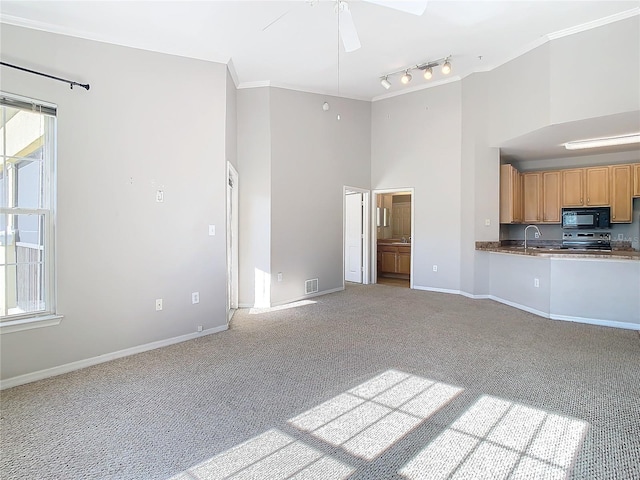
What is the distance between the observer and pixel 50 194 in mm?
3172

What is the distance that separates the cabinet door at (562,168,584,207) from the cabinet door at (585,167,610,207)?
85 millimetres

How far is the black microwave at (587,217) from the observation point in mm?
5977

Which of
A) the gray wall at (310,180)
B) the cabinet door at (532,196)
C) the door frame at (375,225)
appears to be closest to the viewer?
the gray wall at (310,180)

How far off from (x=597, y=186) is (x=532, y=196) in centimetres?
97

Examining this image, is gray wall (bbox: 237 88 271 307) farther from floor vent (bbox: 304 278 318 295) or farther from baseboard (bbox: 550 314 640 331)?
baseboard (bbox: 550 314 640 331)

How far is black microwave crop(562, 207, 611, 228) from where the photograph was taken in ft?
19.6

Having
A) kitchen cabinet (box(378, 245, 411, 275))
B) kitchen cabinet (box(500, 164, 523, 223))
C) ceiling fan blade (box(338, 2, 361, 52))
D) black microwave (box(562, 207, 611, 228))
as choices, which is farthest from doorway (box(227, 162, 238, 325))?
black microwave (box(562, 207, 611, 228))

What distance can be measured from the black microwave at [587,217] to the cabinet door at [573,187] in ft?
0.46

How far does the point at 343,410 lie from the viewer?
7.91ft

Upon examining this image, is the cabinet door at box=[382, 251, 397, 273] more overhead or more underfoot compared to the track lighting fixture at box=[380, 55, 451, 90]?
more underfoot

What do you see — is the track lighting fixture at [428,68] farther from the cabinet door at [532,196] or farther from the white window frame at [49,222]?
the white window frame at [49,222]

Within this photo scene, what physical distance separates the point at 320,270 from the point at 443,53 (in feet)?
12.5

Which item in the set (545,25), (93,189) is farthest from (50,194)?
(545,25)

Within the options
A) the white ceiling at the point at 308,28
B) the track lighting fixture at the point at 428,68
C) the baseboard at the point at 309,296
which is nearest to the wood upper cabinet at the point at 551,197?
the white ceiling at the point at 308,28
